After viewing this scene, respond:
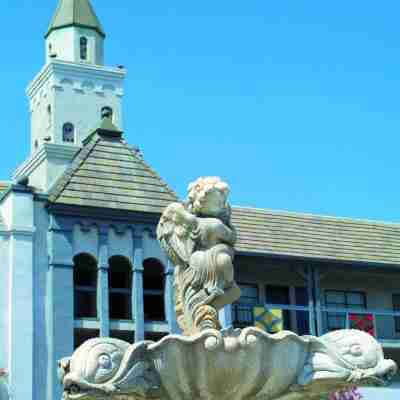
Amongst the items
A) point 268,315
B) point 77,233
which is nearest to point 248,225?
point 268,315

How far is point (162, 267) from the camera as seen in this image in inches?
1371

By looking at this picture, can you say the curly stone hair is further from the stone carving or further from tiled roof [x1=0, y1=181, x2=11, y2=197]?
tiled roof [x1=0, y1=181, x2=11, y2=197]

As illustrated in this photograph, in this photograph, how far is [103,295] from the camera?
3331cm

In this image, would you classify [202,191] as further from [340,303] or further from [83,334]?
[340,303]

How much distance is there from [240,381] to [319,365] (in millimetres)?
765

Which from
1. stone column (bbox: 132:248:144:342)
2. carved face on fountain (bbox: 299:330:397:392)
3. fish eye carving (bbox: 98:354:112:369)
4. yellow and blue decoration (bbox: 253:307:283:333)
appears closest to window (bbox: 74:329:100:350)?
stone column (bbox: 132:248:144:342)

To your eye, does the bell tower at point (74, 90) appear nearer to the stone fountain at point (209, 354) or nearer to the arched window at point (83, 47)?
the arched window at point (83, 47)

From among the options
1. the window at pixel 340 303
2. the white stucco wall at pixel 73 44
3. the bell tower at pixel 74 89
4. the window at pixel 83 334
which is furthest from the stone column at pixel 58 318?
the white stucco wall at pixel 73 44

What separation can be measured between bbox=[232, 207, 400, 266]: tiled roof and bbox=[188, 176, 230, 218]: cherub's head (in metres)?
23.5

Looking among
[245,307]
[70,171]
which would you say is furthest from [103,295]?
[245,307]

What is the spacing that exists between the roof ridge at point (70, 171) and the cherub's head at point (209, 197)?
21683mm

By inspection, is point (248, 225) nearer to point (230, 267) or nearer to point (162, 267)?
point (162, 267)

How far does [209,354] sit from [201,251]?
3.90ft

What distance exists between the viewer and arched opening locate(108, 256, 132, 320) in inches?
1345
